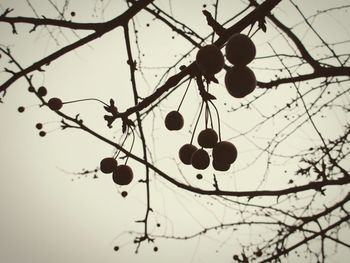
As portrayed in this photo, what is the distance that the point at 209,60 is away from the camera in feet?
3.33

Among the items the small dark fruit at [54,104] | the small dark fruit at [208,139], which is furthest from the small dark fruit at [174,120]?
the small dark fruit at [54,104]

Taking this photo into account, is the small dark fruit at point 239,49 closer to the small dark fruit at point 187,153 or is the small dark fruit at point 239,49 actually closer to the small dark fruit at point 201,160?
the small dark fruit at point 201,160

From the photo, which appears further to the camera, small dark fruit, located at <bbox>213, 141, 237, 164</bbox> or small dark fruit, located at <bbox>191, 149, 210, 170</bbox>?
small dark fruit, located at <bbox>191, 149, 210, 170</bbox>

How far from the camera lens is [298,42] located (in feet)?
10.4

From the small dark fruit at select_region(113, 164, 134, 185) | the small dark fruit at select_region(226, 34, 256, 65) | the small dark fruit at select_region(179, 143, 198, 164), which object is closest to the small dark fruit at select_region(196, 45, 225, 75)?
the small dark fruit at select_region(226, 34, 256, 65)

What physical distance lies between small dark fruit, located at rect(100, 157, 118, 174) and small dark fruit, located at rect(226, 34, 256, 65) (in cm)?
95

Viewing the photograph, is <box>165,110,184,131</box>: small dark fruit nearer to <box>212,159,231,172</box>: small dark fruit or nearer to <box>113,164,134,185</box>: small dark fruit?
<box>212,159,231,172</box>: small dark fruit

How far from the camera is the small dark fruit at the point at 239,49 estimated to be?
3.34 feet

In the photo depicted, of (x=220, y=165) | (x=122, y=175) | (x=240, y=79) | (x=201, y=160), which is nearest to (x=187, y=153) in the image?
(x=201, y=160)

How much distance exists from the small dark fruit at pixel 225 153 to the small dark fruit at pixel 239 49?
0.43 m

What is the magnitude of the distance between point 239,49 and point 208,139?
0.54 meters

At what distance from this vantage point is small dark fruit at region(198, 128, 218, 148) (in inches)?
56.7

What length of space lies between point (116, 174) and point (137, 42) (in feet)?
6.71

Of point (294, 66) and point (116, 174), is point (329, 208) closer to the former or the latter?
point (294, 66)
